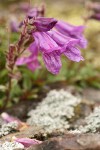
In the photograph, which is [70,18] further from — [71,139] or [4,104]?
[71,139]

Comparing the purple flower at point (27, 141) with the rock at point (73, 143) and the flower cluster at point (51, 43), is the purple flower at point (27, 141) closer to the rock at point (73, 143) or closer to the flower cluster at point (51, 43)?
the rock at point (73, 143)

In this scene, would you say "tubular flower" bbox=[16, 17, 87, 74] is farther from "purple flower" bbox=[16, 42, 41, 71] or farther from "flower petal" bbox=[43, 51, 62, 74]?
"purple flower" bbox=[16, 42, 41, 71]

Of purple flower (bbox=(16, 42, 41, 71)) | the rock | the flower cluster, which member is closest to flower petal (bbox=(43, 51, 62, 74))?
the flower cluster

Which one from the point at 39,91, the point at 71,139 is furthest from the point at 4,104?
the point at 71,139

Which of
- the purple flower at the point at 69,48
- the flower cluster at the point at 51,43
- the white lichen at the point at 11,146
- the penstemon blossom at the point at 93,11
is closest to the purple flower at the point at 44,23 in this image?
the flower cluster at the point at 51,43

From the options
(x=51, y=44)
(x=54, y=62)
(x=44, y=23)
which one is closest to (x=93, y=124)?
(x=54, y=62)
